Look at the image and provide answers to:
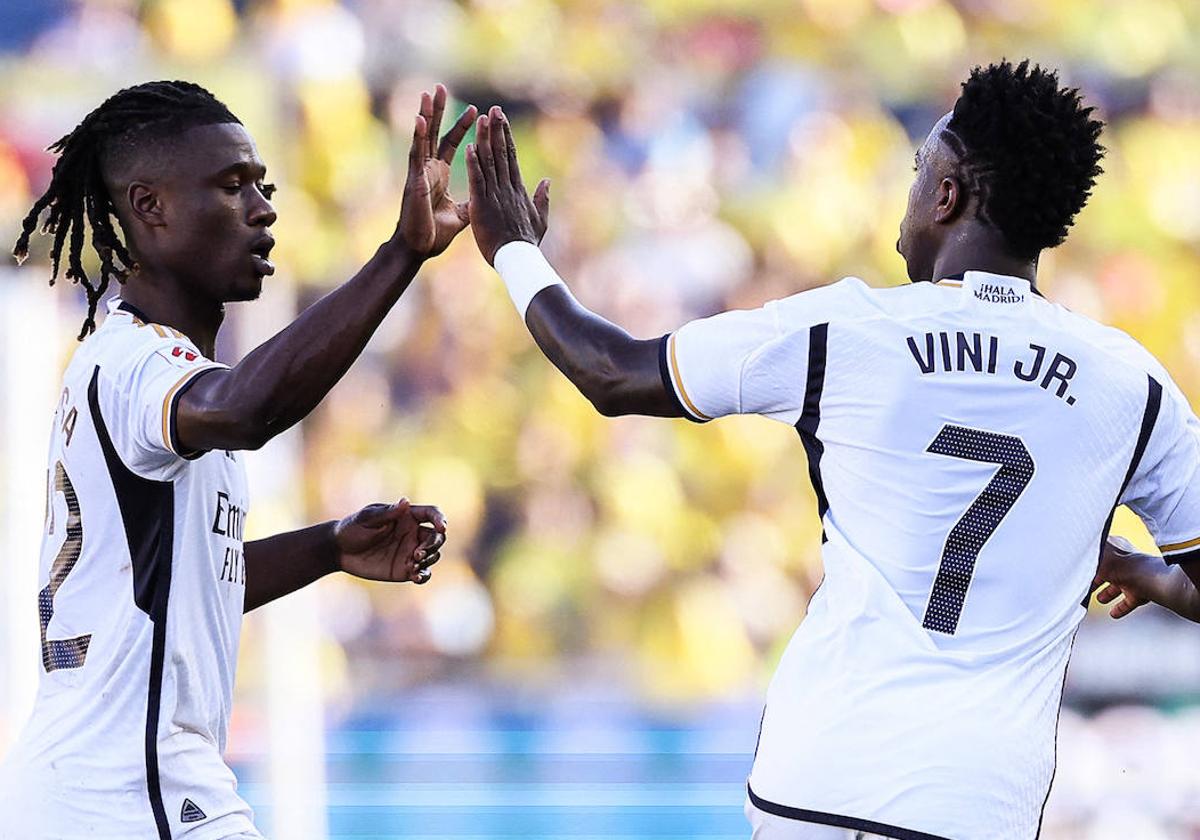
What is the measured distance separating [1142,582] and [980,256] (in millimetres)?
825

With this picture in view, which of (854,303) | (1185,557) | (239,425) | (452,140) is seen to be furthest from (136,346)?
(1185,557)

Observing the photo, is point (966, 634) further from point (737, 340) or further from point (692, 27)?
point (692, 27)

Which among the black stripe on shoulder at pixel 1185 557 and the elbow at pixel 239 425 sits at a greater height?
the elbow at pixel 239 425

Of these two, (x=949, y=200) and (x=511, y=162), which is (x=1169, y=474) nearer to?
(x=949, y=200)

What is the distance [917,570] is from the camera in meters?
2.58

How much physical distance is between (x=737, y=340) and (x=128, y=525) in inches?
43.4

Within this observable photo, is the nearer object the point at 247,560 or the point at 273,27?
the point at 247,560

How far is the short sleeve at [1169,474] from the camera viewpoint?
2.73 meters

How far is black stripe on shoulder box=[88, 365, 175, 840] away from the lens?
113 inches

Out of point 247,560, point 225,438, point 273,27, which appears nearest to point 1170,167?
point 273,27

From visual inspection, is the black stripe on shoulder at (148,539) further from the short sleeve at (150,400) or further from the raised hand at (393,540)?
the raised hand at (393,540)

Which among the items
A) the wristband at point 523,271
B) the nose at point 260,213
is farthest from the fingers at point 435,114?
the nose at point 260,213

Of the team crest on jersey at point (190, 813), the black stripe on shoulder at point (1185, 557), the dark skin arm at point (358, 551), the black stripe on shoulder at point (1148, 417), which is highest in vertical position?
the black stripe on shoulder at point (1148, 417)

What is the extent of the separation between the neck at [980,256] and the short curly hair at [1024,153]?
0.02 m
